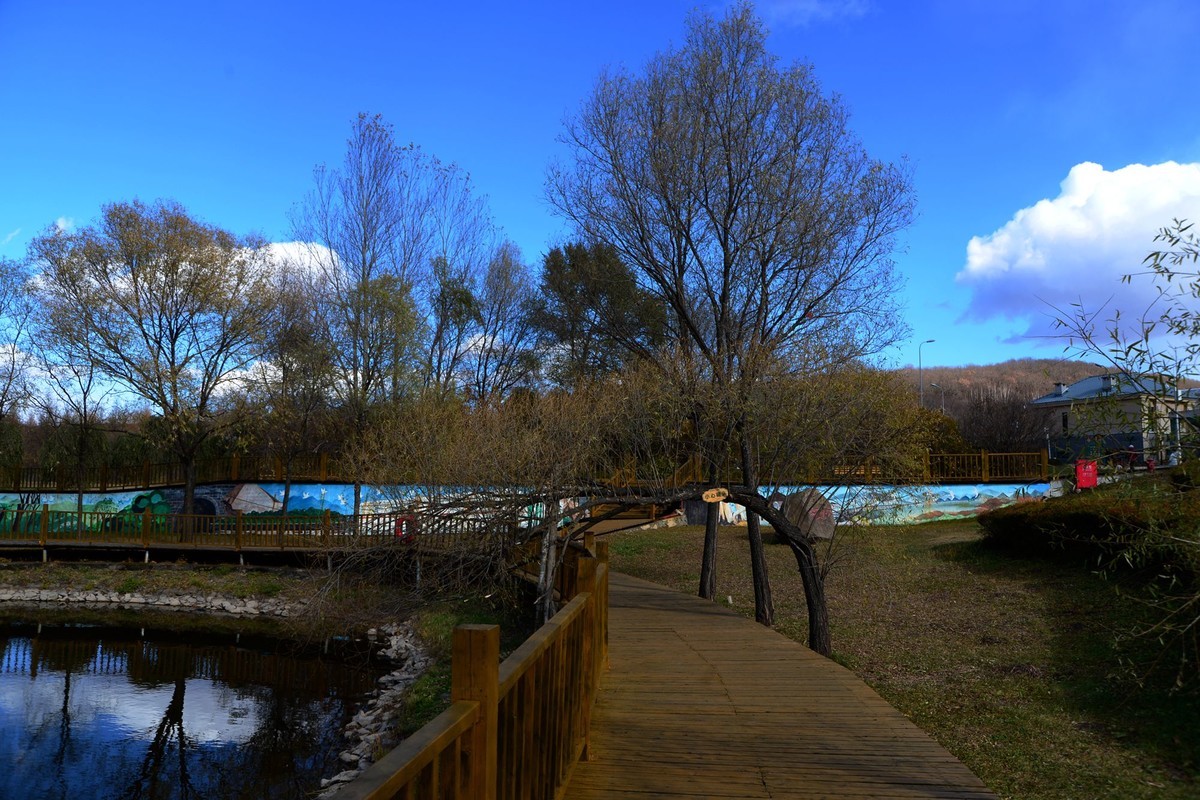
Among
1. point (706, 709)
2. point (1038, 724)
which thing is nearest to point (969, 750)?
point (1038, 724)

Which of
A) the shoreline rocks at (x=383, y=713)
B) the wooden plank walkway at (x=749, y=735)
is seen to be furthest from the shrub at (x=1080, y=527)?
the shoreline rocks at (x=383, y=713)

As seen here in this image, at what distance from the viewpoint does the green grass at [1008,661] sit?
6840 millimetres

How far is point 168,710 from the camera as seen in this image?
44.0ft

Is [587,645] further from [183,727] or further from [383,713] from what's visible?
[183,727]

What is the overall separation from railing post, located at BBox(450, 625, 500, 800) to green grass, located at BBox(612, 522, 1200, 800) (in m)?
4.28

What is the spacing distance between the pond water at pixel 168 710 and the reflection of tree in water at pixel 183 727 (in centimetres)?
2

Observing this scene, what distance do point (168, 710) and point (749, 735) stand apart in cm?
1111

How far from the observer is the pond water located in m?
10.3

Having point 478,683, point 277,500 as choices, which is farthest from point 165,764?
point 277,500

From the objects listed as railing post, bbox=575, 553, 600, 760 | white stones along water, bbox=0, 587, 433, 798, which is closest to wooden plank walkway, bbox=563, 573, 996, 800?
railing post, bbox=575, 553, 600, 760

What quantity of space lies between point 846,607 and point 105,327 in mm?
20947

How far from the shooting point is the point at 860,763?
522 cm

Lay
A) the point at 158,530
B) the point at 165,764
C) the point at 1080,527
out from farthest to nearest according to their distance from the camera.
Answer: the point at 158,530 < the point at 1080,527 < the point at 165,764

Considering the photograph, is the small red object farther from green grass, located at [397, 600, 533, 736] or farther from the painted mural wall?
the painted mural wall
